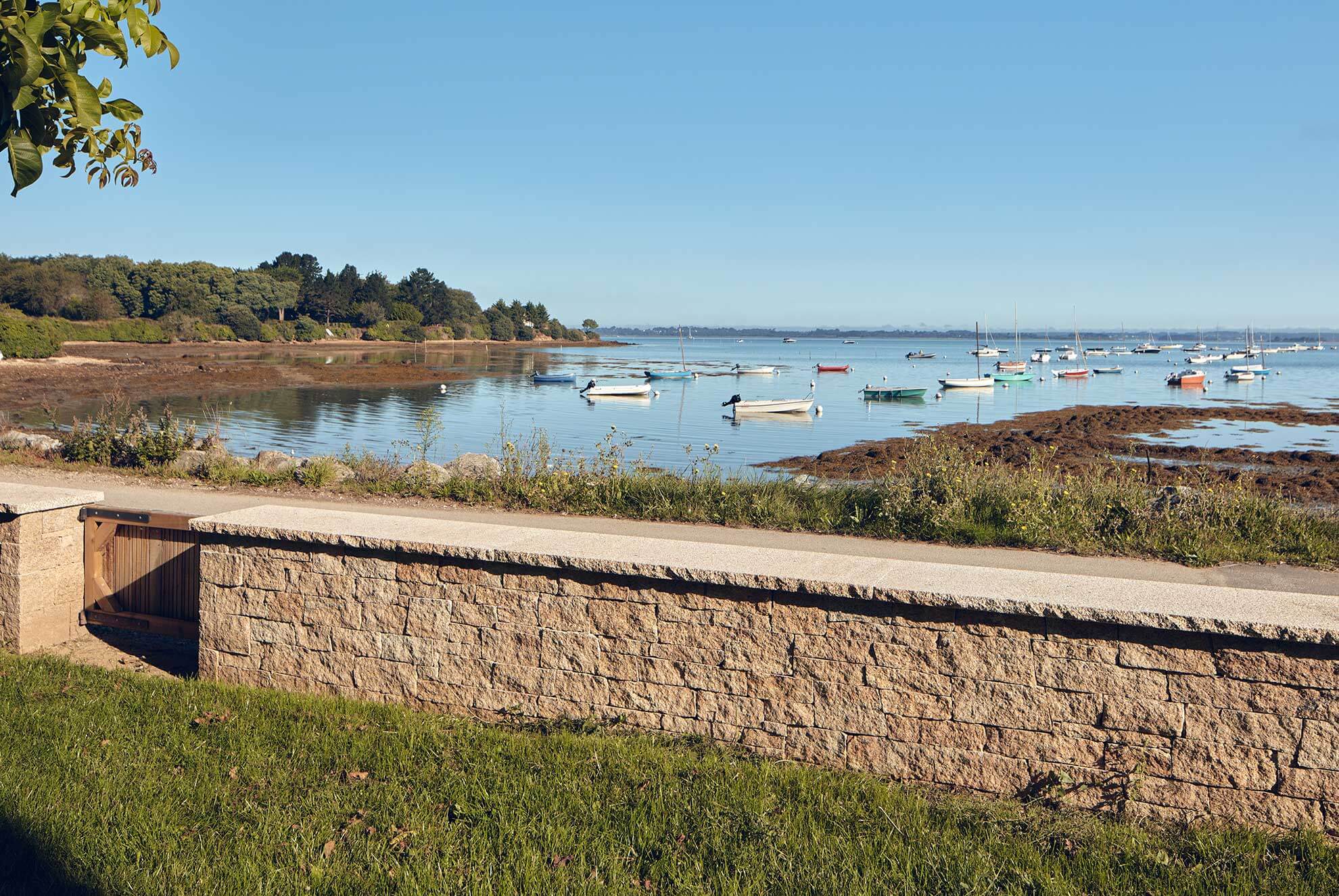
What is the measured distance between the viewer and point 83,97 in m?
3.20

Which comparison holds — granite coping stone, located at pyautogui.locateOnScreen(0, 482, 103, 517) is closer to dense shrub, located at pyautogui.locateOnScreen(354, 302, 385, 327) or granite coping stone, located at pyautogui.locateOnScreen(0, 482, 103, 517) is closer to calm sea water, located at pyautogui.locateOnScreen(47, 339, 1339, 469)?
calm sea water, located at pyautogui.locateOnScreen(47, 339, 1339, 469)

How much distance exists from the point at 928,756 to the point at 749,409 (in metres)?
38.8

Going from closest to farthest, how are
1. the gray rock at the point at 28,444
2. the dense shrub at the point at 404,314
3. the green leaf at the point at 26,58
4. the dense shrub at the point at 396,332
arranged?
the green leaf at the point at 26,58, the gray rock at the point at 28,444, the dense shrub at the point at 396,332, the dense shrub at the point at 404,314

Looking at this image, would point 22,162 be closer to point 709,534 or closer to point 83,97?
point 83,97

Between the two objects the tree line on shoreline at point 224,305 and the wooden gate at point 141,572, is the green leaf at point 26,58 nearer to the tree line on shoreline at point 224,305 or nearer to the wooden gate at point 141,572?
the wooden gate at point 141,572

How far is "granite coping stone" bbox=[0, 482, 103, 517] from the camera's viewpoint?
6461 millimetres

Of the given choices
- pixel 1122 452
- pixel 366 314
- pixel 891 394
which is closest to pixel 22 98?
pixel 1122 452

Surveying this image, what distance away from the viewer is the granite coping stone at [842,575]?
4.32 meters

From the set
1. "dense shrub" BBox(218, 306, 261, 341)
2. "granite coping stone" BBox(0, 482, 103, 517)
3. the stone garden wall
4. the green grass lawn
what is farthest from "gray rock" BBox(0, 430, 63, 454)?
"dense shrub" BBox(218, 306, 261, 341)

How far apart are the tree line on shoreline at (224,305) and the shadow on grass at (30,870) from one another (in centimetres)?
5291

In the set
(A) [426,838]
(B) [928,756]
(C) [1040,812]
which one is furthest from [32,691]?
(C) [1040,812]

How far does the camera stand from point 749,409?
4331cm

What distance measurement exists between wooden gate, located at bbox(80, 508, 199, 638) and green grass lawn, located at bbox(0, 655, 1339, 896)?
1.60 m

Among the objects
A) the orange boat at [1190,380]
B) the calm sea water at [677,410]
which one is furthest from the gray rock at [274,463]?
the orange boat at [1190,380]
